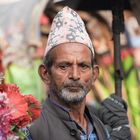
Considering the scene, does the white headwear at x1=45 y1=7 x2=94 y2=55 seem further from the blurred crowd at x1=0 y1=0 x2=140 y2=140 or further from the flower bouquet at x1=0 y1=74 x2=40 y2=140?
the blurred crowd at x1=0 y1=0 x2=140 y2=140

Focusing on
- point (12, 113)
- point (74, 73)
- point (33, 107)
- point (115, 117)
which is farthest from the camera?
point (115, 117)

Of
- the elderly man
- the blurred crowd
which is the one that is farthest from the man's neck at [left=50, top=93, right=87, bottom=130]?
the blurred crowd

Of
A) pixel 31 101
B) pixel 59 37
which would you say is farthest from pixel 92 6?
pixel 31 101

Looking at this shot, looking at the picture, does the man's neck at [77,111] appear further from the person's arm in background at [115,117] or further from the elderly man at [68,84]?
the person's arm in background at [115,117]

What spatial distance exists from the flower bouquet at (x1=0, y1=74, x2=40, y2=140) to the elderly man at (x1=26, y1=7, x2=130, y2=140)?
15.7 inches

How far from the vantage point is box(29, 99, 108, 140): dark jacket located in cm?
358

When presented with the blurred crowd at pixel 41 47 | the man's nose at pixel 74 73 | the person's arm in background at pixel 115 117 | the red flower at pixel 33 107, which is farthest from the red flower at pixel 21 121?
the blurred crowd at pixel 41 47

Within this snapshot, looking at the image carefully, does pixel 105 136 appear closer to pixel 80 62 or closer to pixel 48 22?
pixel 80 62

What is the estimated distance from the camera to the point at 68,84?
3.64 meters

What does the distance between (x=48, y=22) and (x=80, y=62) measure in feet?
14.4

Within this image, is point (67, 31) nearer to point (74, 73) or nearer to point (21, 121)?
point (74, 73)

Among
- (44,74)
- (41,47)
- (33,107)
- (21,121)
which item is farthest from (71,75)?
(41,47)

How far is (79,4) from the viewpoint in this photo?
4906mm

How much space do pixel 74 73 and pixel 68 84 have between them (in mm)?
69
